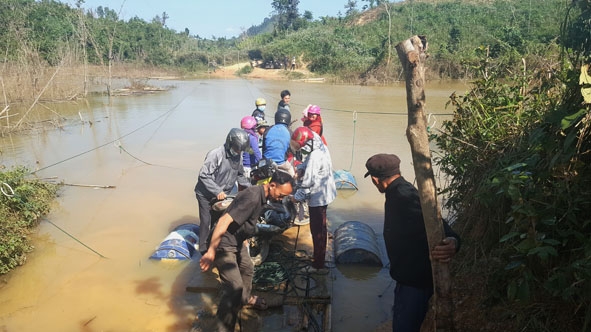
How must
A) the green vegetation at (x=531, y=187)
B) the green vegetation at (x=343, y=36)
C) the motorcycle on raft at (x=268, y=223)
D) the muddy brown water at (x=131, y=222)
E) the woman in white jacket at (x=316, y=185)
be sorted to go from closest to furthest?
the green vegetation at (x=531, y=187) < the woman in white jacket at (x=316, y=185) < the muddy brown water at (x=131, y=222) < the motorcycle on raft at (x=268, y=223) < the green vegetation at (x=343, y=36)

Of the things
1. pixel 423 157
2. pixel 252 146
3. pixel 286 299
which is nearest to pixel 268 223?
pixel 286 299

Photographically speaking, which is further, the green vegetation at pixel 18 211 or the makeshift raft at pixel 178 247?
the makeshift raft at pixel 178 247

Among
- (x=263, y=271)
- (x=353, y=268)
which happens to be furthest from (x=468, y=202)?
(x=263, y=271)

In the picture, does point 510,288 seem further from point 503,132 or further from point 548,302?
point 503,132

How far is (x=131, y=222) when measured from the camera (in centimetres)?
733

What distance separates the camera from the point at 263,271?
4832mm

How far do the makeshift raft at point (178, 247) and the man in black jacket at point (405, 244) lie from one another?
3.63m

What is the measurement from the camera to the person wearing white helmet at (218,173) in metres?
5.00

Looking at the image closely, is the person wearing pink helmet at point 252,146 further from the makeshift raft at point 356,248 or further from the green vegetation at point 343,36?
the green vegetation at point 343,36

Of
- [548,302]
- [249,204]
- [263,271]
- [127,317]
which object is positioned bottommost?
[127,317]

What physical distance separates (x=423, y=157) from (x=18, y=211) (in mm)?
6785

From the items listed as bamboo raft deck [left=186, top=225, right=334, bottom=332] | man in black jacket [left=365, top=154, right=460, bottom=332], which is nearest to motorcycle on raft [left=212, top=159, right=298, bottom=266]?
bamboo raft deck [left=186, top=225, right=334, bottom=332]

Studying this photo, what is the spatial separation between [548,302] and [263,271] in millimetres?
3002

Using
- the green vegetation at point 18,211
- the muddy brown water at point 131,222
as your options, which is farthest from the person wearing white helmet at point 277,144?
the green vegetation at point 18,211
